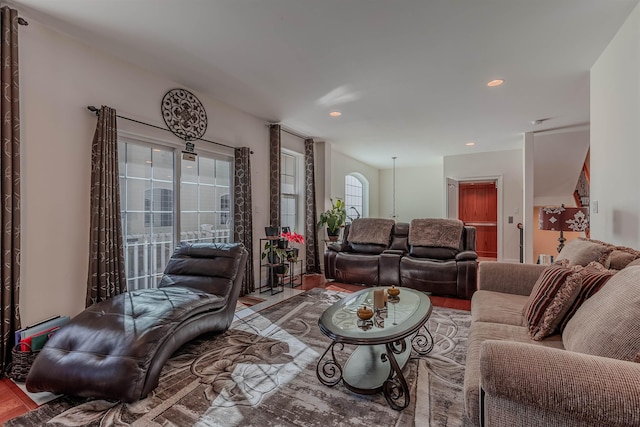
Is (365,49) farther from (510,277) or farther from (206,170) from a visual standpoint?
(206,170)

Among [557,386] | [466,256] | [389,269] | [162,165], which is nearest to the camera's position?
[557,386]

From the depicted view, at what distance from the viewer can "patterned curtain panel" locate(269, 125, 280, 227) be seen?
4684 mm

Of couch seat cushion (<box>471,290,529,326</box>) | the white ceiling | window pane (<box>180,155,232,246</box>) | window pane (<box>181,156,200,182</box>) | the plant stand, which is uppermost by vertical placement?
the white ceiling

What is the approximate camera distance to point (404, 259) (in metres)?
4.37

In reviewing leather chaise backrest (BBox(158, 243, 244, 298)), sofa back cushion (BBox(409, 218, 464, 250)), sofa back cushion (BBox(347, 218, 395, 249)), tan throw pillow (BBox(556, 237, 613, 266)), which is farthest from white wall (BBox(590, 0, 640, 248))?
leather chaise backrest (BBox(158, 243, 244, 298))

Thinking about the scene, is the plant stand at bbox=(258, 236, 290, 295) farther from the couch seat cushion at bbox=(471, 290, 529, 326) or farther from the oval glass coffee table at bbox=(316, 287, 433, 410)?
the couch seat cushion at bbox=(471, 290, 529, 326)

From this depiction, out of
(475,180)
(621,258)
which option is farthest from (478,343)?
(475,180)

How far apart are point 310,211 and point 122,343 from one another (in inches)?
155

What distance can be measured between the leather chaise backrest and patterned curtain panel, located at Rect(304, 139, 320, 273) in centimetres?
267

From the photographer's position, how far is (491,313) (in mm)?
1996

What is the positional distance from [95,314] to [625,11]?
4.24m

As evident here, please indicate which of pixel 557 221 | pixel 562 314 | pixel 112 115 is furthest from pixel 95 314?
pixel 557 221

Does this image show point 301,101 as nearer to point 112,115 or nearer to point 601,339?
point 112,115

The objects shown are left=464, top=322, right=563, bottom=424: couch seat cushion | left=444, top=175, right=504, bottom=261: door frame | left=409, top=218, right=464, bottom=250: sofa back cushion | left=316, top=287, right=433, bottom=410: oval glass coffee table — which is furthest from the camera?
left=444, top=175, right=504, bottom=261: door frame
